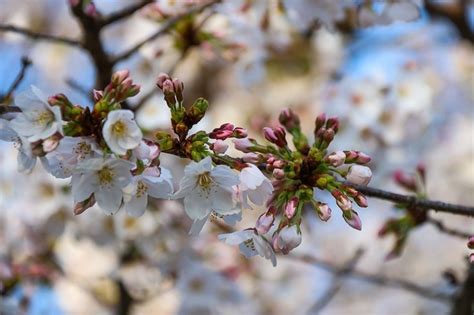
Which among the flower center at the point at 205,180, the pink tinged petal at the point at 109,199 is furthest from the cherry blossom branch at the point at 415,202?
the pink tinged petal at the point at 109,199

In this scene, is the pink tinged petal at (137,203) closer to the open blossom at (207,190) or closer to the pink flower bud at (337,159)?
the open blossom at (207,190)

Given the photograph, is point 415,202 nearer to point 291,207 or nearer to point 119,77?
point 291,207

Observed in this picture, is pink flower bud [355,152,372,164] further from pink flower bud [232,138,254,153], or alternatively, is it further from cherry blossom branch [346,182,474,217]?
pink flower bud [232,138,254,153]

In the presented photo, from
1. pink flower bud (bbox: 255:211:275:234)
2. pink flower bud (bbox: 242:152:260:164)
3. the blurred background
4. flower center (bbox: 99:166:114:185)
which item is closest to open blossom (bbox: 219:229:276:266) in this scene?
pink flower bud (bbox: 255:211:275:234)

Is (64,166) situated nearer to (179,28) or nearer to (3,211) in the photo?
(179,28)

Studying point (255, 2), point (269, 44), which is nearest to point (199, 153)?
point (255, 2)
